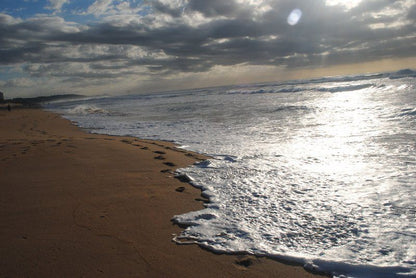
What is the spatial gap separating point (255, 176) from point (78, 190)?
2706 millimetres

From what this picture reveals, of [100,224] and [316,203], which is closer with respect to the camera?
[100,224]

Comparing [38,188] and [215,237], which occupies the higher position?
[38,188]

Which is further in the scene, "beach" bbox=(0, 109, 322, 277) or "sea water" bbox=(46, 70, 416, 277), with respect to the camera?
"sea water" bbox=(46, 70, 416, 277)

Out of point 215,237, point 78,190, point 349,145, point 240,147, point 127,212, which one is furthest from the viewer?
point 240,147

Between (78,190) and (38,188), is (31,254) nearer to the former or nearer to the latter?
(78,190)

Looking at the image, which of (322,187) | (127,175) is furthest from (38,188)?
(322,187)

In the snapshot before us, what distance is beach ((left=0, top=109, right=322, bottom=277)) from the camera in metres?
2.34

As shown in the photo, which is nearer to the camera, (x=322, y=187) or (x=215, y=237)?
(x=215, y=237)

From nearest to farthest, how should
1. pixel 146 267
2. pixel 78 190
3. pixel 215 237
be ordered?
pixel 146 267 < pixel 215 237 < pixel 78 190

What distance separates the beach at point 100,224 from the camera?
234 centimetres

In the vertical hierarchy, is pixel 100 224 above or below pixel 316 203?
above

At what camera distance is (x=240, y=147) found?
23.3ft

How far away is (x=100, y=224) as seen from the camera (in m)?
2.99

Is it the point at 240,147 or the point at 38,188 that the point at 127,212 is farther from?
the point at 240,147
